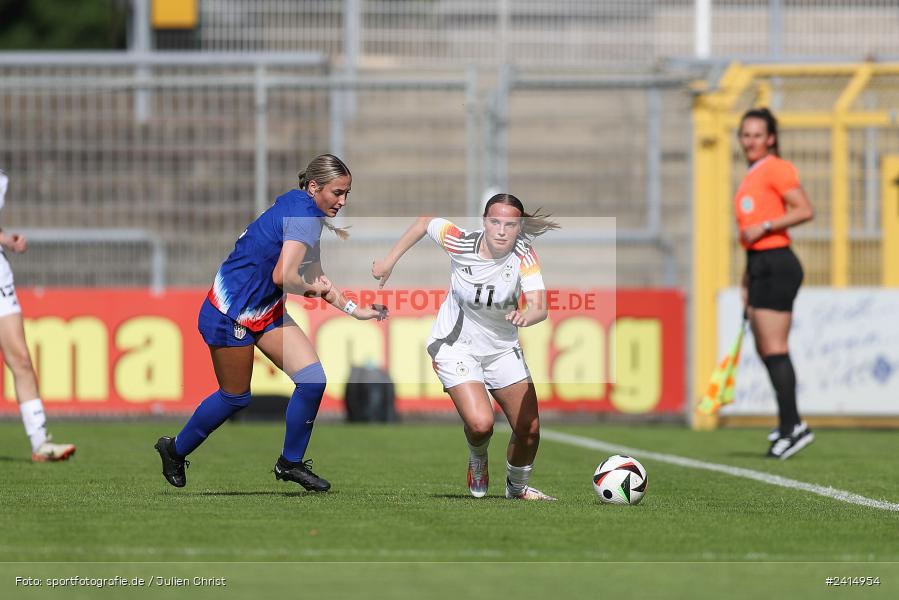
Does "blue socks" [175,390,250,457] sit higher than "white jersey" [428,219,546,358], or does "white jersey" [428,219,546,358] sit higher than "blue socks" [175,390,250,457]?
"white jersey" [428,219,546,358]

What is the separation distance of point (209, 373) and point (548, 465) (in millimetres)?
6362

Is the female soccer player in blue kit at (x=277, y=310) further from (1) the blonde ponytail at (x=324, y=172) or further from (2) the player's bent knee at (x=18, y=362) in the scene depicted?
(2) the player's bent knee at (x=18, y=362)

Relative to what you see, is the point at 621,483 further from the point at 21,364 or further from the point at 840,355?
the point at 840,355

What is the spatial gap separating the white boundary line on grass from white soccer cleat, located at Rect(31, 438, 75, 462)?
149 inches

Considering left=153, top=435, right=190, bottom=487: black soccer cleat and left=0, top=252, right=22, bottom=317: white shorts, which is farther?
left=0, top=252, right=22, bottom=317: white shorts

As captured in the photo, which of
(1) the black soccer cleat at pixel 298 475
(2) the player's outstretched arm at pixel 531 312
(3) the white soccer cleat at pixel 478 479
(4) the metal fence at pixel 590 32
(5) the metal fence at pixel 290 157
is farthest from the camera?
(4) the metal fence at pixel 590 32

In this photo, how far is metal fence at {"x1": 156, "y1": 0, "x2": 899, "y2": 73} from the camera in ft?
61.2

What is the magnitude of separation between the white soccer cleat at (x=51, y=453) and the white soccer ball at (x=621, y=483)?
3.89 m

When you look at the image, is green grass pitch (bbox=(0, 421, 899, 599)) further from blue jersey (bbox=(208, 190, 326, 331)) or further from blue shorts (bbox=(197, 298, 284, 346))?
blue jersey (bbox=(208, 190, 326, 331))

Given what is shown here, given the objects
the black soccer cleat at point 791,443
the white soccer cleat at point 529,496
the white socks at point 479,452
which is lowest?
the black soccer cleat at point 791,443

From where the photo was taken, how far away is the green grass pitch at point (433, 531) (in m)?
5.23

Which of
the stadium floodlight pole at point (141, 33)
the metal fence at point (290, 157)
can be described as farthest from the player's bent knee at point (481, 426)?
the stadium floodlight pole at point (141, 33)

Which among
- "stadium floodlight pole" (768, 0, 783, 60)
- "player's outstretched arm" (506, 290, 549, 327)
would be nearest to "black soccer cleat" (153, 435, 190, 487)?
"player's outstretched arm" (506, 290, 549, 327)

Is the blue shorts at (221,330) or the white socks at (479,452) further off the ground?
the blue shorts at (221,330)
